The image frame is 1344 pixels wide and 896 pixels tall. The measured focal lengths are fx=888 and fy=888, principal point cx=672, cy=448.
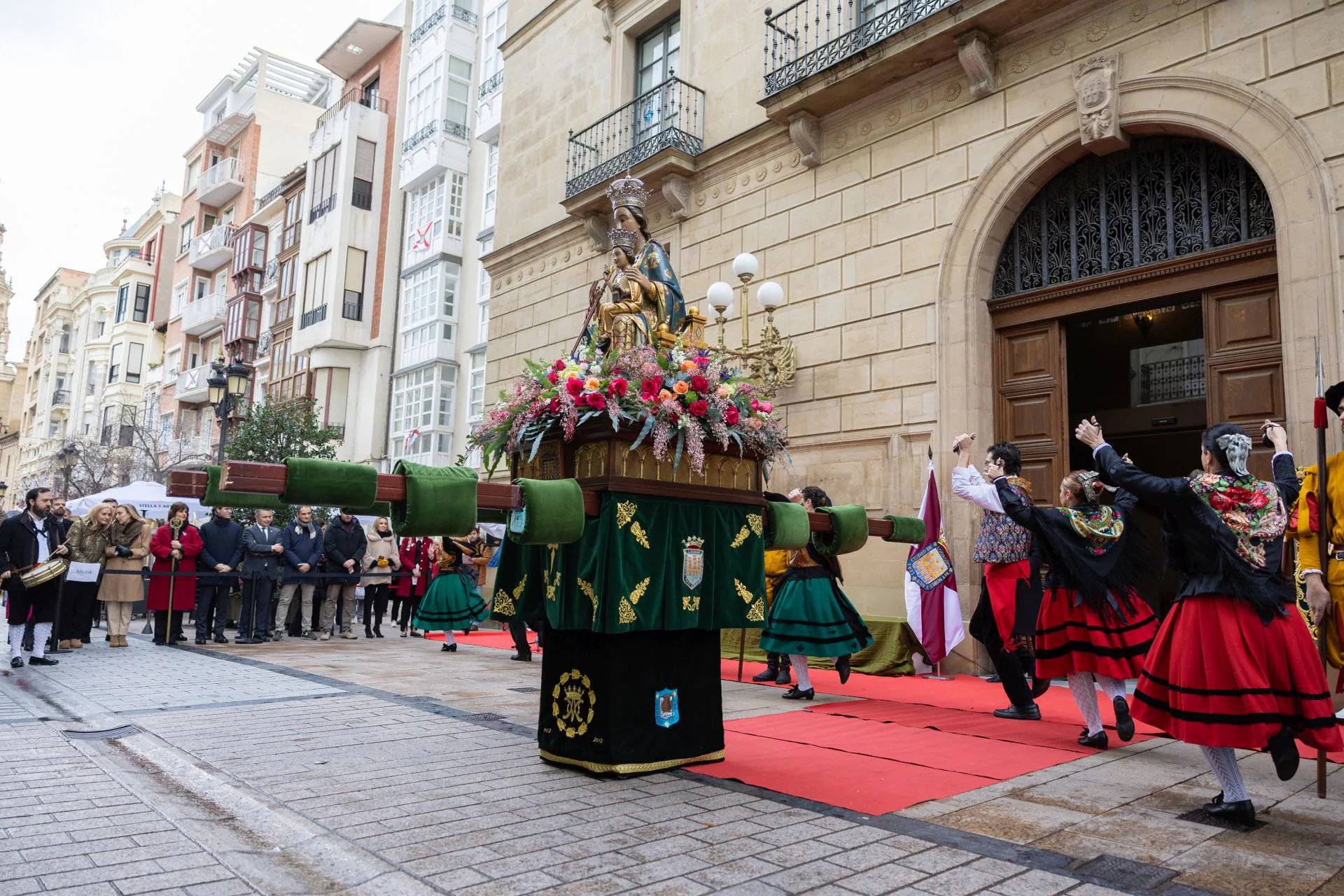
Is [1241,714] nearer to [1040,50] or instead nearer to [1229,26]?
[1229,26]

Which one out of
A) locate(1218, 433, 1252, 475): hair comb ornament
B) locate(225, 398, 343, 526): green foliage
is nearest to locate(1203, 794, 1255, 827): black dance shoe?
locate(1218, 433, 1252, 475): hair comb ornament

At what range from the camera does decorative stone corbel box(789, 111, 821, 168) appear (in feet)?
39.5

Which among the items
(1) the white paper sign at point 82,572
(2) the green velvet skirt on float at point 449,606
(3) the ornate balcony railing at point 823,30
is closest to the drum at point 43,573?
(1) the white paper sign at point 82,572

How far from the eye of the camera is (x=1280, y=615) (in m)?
4.03

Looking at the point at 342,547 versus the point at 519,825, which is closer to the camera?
the point at 519,825

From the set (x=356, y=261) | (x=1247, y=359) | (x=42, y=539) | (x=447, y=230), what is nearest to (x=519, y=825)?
(x=1247, y=359)

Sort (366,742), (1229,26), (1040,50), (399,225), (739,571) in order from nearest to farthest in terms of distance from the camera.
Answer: (739,571)
(366,742)
(1229,26)
(1040,50)
(399,225)

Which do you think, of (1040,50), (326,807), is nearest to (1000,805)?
(326,807)

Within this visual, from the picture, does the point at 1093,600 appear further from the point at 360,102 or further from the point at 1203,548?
the point at 360,102

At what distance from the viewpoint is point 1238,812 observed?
396 centimetres

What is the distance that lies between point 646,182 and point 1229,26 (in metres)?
8.10

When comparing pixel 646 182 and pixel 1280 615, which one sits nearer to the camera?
pixel 1280 615

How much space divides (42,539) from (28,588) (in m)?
0.73

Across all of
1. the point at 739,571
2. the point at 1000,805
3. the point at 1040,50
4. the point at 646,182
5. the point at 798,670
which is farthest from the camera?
the point at 646,182
